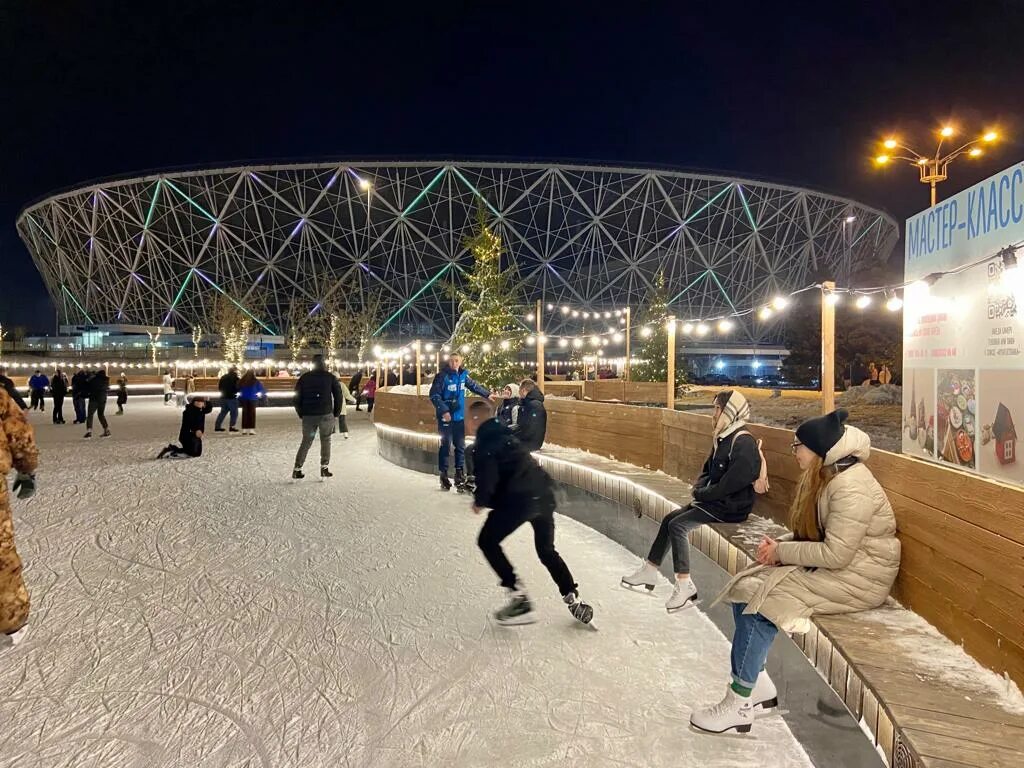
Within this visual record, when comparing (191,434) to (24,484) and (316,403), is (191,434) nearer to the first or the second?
(316,403)

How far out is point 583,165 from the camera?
2164 inches

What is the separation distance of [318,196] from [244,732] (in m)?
55.8

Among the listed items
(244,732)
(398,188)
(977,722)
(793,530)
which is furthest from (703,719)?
(398,188)

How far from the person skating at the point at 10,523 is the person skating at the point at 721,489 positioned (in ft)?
10.2

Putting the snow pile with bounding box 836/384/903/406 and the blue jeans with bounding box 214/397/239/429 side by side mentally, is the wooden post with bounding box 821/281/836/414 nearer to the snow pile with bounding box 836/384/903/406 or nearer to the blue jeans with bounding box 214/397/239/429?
the blue jeans with bounding box 214/397/239/429

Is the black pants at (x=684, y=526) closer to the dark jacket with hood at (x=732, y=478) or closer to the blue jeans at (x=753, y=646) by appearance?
the dark jacket with hood at (x=732, y=478)

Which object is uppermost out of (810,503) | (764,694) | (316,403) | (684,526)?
(316,403)

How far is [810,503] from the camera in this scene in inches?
104

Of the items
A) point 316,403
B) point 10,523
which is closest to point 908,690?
point 10,523

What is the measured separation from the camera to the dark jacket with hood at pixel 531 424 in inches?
159

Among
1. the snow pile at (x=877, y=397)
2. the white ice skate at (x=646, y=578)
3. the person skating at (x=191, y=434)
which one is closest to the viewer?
the white ice skate at (x=646, y=578)

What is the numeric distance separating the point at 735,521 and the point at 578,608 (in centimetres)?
104

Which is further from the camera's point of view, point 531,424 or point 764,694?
point 531,424

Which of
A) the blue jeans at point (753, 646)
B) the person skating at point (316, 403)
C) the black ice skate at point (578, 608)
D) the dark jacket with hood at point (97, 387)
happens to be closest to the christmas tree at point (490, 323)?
the person skating at point (316, 403)
